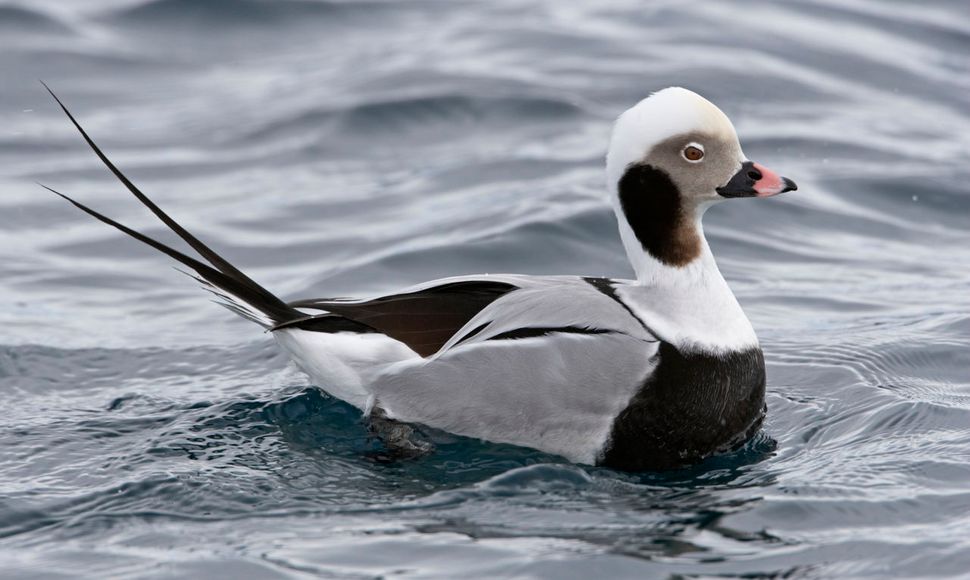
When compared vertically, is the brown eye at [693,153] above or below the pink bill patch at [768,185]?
above

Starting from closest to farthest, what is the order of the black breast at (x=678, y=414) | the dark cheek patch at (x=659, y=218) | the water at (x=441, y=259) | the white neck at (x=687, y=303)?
the water at (x=441, y=259), the black breast at (x=678, y=414), the white neck at (x=687, y=303), the dark cheek patch at (x=659, y=218)

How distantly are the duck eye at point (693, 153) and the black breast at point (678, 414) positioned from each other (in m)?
0.70

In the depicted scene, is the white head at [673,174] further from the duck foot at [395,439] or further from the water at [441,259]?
the duck foot at [395,439]

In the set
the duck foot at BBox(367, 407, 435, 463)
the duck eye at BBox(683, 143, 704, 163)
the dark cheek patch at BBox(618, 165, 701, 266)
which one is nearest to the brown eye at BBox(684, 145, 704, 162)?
the duck eye at BBox(683, 143, 704, 163)

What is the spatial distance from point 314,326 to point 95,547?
4.41ft

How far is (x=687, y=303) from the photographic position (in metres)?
5.33

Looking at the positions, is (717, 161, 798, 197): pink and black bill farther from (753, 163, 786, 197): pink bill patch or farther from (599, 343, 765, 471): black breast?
(599, 343, 765, 471): black breast

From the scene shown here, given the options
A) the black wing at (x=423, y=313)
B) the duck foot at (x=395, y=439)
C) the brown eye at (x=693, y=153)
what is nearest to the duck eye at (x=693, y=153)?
the brown eye at (x=693, y=153)

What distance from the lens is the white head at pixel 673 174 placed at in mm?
5309

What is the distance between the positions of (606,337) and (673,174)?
0.66 meters

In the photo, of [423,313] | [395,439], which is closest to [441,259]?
[423,313]

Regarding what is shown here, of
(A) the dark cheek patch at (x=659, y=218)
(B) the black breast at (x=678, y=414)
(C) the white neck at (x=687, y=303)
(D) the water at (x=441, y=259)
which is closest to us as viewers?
(D) the water at (x=441, y=259)

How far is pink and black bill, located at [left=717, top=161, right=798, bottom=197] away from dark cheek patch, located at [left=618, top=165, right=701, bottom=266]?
0.18 m

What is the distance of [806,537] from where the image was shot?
4617 millimetres
